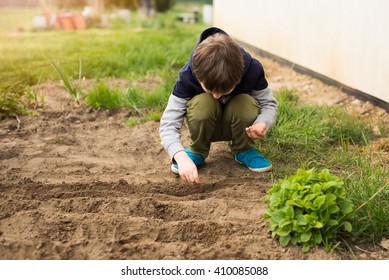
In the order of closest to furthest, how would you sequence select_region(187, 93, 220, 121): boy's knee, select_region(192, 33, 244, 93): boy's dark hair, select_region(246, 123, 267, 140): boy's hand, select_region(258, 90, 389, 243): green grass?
select_region(258, 90, 389, 243): green grass → select_region(192, 33, 244, 93): boy's dark hair → select_region(246, 123, 267, 140): boy's hand → select_region(187, 93, 220, 121): boy's knee

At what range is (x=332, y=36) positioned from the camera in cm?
524

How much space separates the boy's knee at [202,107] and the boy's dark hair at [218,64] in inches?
15.0

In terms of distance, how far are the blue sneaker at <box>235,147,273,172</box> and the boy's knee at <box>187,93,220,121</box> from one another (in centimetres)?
36

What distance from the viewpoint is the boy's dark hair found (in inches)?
107

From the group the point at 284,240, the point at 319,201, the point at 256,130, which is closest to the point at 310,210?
the point at 319,201

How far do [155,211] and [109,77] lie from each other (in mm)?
3449

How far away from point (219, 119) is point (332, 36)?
92.6 inches

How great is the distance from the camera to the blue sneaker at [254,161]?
334 centimetres

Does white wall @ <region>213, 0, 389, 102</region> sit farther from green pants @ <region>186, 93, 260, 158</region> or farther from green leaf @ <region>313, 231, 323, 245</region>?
green leaf @ <region>313, 231, 323, 245</region>

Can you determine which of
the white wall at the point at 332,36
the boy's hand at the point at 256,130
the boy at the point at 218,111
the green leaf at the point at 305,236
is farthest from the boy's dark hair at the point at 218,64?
the white wall at the point at 332,36

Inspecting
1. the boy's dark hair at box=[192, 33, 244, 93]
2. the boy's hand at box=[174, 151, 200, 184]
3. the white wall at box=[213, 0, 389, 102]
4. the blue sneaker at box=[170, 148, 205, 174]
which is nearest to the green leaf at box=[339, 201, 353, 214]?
the boy's hand at box=[174, 151, 200, 184]

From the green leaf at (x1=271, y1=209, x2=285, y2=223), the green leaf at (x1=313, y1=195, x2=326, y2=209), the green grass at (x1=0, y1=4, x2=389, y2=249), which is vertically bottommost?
the green grass at (x1=0, y1=4, x2=389, y2=249)
